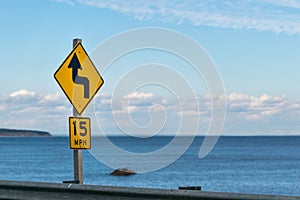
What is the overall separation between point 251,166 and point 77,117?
82.9 m

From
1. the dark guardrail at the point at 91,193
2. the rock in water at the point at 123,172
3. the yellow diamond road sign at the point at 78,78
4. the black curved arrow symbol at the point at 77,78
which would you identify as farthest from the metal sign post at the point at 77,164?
the rock in water at the point at 123,172

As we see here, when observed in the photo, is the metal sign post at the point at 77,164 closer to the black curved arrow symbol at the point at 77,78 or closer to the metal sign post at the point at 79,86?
the metal sign post at the point at 79,86

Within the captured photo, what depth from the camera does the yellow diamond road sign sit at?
31.0ft

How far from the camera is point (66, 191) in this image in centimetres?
773

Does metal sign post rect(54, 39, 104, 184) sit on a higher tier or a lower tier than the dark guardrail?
higher

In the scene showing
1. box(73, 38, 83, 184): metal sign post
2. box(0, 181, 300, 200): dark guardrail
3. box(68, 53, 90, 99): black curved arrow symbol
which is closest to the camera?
box(0, 181, 300, 200): dark guardrail

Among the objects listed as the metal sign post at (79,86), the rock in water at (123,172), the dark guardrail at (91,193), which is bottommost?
the dark guardrail at (91,193)

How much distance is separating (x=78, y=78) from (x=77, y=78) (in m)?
0.01

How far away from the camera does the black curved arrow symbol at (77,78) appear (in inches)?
374

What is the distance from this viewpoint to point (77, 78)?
950cm

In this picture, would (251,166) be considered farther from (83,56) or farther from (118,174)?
(83,56)

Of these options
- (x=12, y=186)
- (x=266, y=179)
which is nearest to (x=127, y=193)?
(x=12, y=186)

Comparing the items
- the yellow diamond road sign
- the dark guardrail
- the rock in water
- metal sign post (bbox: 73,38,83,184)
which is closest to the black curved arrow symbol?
the yellow diamond road sign

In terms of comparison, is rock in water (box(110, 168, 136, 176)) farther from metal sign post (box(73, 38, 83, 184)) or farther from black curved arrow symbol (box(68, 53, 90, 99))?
metal sign post (box(73, 38, 83, 184))
